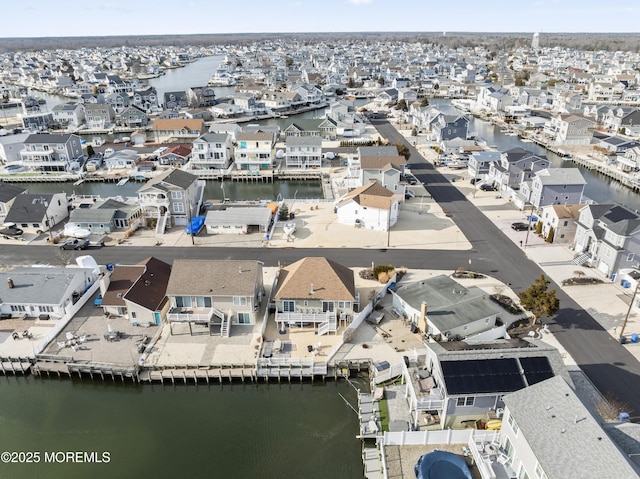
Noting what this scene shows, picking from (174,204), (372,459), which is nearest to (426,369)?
(372,459)

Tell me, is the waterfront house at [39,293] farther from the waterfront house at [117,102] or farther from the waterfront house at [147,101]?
the waterfront house at [147,101]

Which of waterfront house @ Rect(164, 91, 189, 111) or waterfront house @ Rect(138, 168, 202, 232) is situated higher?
waterfront house @ Rect(164, 91, 189, 111)

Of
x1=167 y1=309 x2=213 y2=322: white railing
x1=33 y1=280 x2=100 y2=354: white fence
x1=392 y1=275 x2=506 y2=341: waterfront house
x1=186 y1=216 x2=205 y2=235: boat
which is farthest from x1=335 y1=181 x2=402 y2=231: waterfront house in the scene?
x1=33 y1=280 x2=100 y2=354: white fence

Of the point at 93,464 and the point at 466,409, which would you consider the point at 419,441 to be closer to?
the point at 466,409

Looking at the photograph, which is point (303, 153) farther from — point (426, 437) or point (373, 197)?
point (426, 437)

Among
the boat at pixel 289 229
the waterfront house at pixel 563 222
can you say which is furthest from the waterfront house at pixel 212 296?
the waterfront house at pixel 563 222

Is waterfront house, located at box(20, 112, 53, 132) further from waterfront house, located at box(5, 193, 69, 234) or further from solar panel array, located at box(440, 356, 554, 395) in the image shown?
solar panel array, located at box(440, 356, 554, 395)

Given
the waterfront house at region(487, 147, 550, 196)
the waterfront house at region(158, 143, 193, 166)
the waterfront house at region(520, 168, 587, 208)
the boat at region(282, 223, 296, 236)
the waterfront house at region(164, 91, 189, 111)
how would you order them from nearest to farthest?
the boat at region(282, 223, 296, 236), the waterfront house at region(520, 168, 587, 208), the waterfront house at region(487, 147, 550, 196), the waterfront house at region(158, 143, 193, 166), the waterfront house at region(164, 91, 189, 111)
